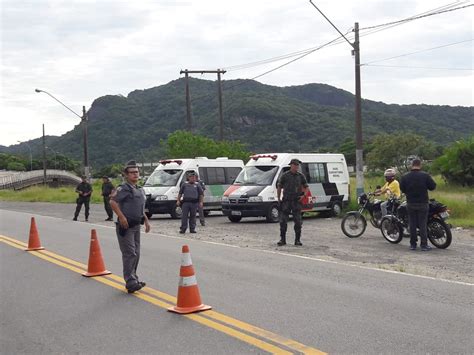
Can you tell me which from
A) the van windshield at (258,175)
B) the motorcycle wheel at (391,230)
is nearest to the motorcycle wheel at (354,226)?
the motorcycle wheel at (391,230)

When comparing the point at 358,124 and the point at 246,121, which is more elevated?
the point at 246,121

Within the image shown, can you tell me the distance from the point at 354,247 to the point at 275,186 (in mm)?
7512

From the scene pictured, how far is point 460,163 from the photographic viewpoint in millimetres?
36062

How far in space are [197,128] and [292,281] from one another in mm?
72498

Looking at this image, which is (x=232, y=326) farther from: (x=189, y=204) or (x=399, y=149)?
(x=399, y=149)

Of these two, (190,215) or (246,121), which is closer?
(190,215)

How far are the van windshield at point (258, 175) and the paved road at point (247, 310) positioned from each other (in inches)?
378

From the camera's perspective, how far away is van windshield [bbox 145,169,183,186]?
78.7 ft

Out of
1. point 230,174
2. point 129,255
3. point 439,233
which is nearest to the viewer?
point 129,255

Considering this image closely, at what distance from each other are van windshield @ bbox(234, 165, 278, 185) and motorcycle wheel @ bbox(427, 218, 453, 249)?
327 inches

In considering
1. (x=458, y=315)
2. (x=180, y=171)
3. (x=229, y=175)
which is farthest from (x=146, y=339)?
(x=229, y=175)

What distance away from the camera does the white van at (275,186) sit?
20516 mm

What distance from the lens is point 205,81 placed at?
109625mm

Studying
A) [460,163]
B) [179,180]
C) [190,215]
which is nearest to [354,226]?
[190,215]
